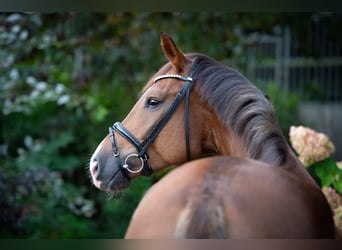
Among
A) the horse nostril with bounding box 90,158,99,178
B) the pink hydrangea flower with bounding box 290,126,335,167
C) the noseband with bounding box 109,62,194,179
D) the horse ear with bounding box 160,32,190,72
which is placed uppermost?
the horse ear with bounding box 160,32,190,72

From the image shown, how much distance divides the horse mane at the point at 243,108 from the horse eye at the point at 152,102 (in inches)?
6.6

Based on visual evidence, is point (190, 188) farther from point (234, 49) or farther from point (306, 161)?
point (234, 49)

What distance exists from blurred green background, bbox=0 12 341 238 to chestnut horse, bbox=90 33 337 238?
6.24 ft

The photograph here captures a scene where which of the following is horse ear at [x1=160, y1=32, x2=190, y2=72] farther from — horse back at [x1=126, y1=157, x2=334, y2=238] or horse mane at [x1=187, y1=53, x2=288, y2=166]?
horse back at [x1=126, y1=157, x2=334, y2=238]

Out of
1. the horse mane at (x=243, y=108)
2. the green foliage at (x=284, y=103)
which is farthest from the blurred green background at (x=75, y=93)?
the horse mane at (x=243, y=108)

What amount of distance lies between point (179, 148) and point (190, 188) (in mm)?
940

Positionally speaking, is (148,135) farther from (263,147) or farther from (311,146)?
(311,146)

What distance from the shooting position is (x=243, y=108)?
1.96 meters

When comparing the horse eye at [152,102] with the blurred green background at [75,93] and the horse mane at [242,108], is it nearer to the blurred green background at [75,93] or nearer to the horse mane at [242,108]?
the horse mane at [242,108]

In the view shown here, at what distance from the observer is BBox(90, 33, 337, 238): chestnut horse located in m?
1.25

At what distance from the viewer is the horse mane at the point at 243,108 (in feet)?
5.98

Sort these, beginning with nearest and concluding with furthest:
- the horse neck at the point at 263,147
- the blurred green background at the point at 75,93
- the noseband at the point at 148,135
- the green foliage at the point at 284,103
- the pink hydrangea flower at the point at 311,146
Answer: the horse neck at the point at 263,147 → the noseband at the point at 148,135 → the pink hydrangea flower at the point at 311,146 → the blurred green background at the point at 75,93 → the green foliage at the point at 284,103

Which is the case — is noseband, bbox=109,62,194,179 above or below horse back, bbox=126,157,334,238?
below

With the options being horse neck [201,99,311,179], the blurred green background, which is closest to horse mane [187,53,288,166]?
horse neck [201,99,311,179]
